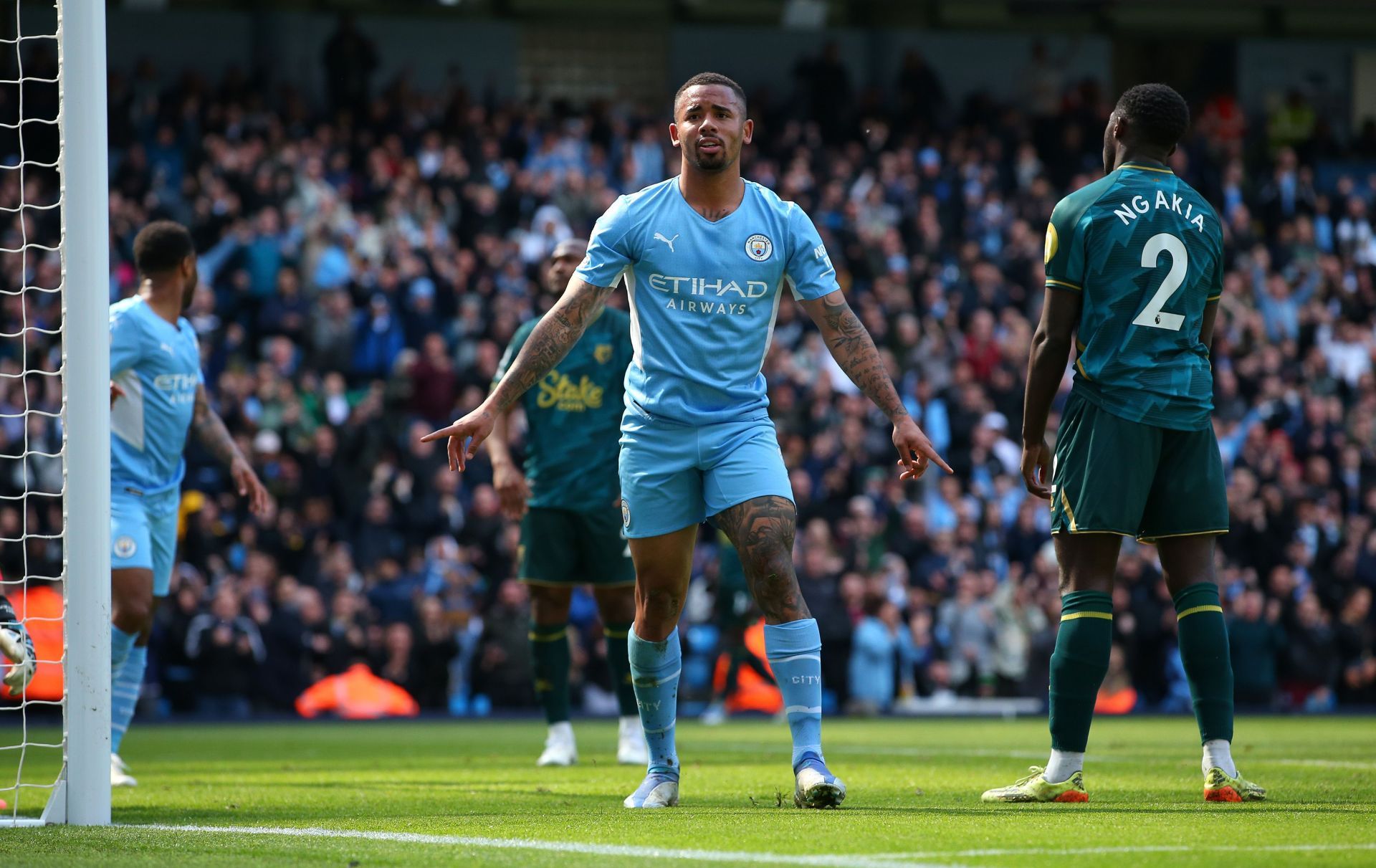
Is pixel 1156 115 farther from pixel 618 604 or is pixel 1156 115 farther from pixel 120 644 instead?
pixel 120 644

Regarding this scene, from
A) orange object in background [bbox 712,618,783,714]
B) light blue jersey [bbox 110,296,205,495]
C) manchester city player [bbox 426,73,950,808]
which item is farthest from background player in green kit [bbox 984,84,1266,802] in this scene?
orange object in background [bbox 712,618,783,714]

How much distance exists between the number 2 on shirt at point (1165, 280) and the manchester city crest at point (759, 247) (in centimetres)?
134

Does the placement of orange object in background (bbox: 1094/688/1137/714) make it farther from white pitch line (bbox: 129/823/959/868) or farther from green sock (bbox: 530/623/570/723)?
white pitch line (bbox: 129/823/959/868)

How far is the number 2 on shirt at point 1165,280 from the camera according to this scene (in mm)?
6250

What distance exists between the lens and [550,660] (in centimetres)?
976

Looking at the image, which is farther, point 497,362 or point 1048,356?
point 497,362

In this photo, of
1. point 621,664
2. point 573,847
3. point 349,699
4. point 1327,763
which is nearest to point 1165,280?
point 573,847

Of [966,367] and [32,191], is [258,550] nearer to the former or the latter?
[32,191]

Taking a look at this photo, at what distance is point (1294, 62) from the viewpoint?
30.8 meters

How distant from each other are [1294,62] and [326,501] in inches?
803

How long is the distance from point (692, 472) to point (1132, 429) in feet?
5.17

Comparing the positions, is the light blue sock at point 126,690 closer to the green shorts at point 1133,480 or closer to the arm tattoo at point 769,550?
the arm tattoo at point 769,550

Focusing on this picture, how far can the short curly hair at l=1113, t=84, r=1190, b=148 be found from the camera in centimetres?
634

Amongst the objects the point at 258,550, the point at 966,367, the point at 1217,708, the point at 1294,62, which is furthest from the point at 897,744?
the point at 1294,62
